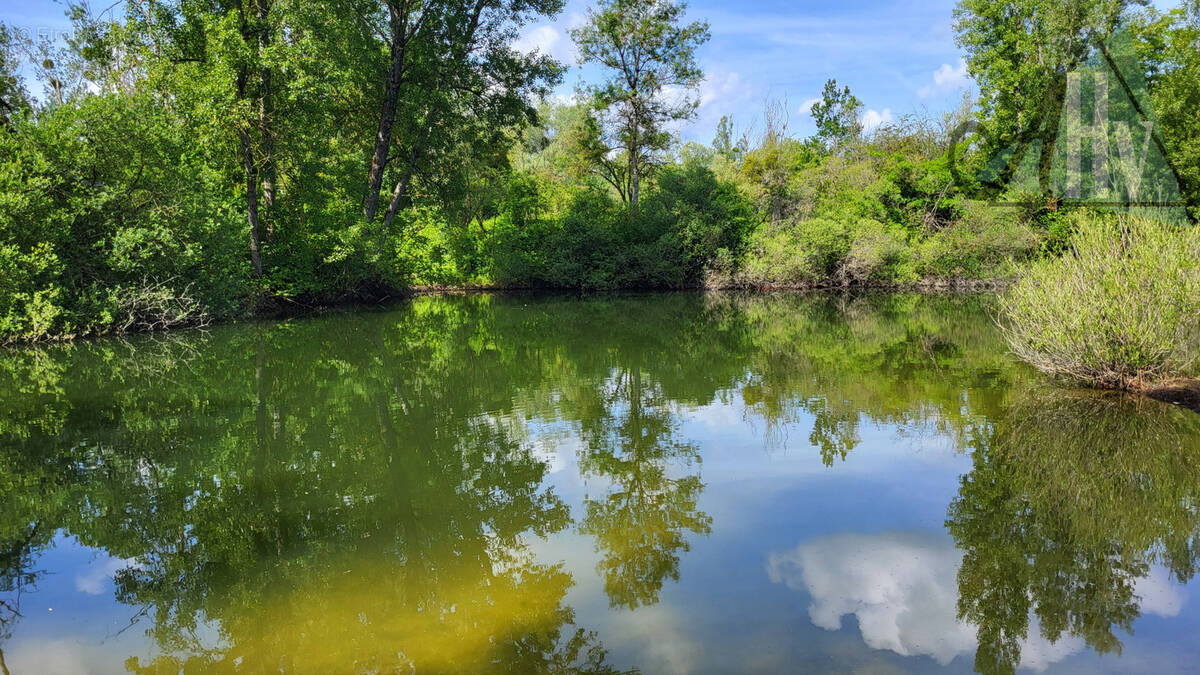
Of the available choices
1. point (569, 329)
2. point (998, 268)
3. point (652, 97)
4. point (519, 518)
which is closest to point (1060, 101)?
point (998, 268)

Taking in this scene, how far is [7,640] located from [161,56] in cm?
2037

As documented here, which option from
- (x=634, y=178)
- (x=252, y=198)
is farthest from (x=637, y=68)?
(x=252, y=198)

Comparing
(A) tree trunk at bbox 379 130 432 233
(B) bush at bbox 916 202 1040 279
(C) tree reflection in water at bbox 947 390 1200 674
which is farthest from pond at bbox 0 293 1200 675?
(B) bush at bbox 916 202 1040 279

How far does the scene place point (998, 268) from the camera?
29.5m

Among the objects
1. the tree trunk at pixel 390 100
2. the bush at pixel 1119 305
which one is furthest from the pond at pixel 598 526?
the tree trunk at pixel 390 100

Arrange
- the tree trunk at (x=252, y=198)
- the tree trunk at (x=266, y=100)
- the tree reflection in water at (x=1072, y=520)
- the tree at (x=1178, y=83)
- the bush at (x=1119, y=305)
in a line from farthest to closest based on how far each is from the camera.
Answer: the tree at (x=1178, y=83) < the tree trunk at (x=252, y=198) < the tree trunk at (x=266, y=100) < the bush at (x=1119, y=305) < the tree reflection in water at (x=1072, y=520)

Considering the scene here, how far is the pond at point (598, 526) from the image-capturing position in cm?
391

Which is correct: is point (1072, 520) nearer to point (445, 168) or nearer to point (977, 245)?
point (445, 168)

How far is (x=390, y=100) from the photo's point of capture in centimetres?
→ 2291

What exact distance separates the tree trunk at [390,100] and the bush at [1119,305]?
19.8m

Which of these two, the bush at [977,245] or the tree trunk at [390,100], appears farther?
the bush at [977,245]

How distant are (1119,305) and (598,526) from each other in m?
7.16

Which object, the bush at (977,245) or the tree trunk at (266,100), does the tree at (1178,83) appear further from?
the tree trunk at (266,100)

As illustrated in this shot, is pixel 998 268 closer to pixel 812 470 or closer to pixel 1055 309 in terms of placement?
pixel 1055 309
